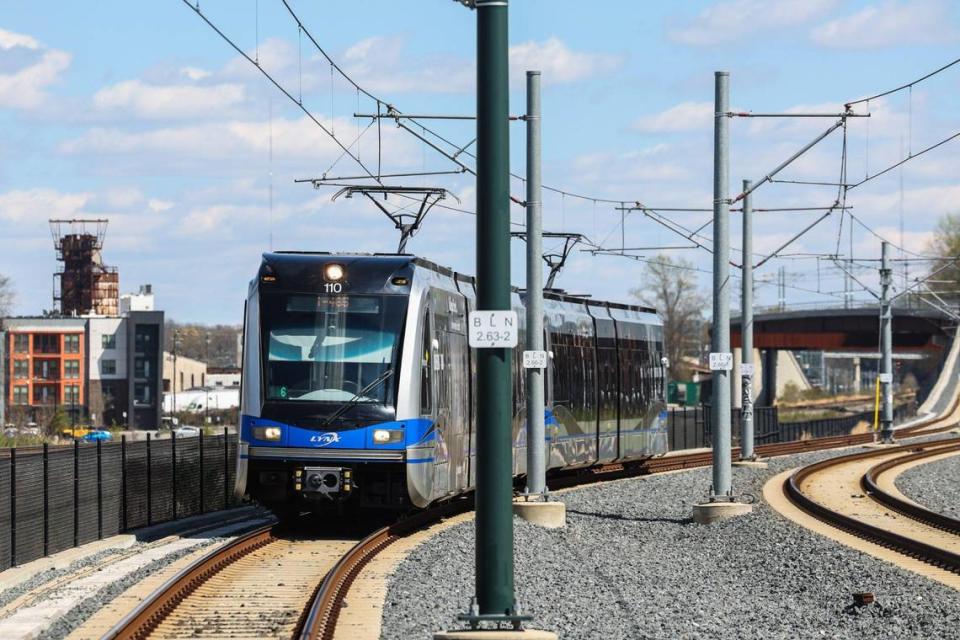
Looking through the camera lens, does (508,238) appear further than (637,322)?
No

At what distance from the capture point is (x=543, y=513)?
885 inches

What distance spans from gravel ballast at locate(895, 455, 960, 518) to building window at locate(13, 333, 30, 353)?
4166 inches

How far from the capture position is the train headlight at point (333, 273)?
1933 centimetres

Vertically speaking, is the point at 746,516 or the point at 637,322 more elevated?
the point at 637,322

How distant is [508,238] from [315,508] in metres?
9.86

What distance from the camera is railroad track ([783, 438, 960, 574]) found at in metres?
21.2

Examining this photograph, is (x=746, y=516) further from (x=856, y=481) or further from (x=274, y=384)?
(x=856, y=481)

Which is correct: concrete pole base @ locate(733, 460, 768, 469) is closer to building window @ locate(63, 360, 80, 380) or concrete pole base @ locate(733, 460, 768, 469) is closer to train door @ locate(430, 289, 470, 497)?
train door @ locate(430, 289, 470, 497)

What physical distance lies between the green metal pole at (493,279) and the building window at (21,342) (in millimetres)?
132182

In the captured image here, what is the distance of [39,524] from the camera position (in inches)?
717

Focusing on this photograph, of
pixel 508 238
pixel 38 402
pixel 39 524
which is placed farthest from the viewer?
pixel 38 402

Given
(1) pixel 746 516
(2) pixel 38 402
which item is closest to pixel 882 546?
(1) pixel 746 516

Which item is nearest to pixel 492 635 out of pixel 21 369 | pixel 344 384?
pixel 344 384

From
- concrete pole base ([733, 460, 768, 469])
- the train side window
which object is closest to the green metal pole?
the train side window
